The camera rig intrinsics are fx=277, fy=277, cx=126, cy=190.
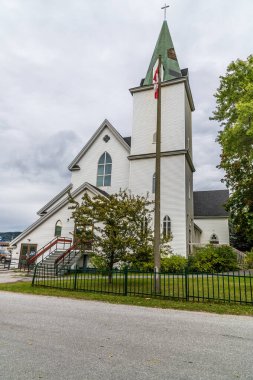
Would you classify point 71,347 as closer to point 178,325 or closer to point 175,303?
point 178,325

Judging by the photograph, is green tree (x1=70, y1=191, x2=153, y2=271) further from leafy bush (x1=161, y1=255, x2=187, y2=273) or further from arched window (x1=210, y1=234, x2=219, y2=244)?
arched window (x1=210, y1=234, x2=219, y2=244)

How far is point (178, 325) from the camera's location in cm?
651

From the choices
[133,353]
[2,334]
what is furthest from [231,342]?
[2,334]

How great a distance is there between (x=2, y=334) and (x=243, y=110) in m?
14.4

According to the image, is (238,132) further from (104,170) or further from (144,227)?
(104,170)

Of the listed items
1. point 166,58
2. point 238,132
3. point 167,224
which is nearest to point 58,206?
point 167,224

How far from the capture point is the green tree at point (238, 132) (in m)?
15.6

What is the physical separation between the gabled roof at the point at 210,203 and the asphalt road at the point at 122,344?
99.8 ft

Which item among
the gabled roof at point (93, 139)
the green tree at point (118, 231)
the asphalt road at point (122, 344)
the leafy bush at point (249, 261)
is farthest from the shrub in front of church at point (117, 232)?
the gabled roof at point (93, 139)

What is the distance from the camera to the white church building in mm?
22422

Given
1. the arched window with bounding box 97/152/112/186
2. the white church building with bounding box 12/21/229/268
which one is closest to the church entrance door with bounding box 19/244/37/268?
the white church building with bounding box 12/21/229/268

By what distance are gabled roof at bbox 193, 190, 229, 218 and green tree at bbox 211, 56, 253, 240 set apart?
981 centimetres

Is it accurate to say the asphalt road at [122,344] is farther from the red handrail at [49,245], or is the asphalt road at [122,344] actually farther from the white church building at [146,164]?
the white church building at [146,164]

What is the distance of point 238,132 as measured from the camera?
16391 mm
